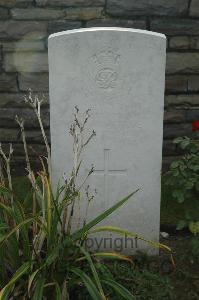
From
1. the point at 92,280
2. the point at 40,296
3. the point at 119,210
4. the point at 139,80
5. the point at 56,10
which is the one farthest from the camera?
the point at 56,10

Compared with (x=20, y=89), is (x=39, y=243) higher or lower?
lower

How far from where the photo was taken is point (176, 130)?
3830 millimetres

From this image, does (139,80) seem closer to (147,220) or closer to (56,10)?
(147,220)

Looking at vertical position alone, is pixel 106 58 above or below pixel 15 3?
below

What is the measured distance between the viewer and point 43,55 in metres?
3.57

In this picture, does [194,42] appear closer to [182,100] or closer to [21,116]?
[182,100]

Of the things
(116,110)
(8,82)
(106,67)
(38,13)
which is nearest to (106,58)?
(106,67)

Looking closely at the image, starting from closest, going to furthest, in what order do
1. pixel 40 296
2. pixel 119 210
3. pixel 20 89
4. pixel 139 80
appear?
pixel 40 296 < pixel 139 80 < pixel 119 210 < pixel 20 89

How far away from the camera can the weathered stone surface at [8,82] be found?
12.1 feet

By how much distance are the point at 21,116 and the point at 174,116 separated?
123 cm

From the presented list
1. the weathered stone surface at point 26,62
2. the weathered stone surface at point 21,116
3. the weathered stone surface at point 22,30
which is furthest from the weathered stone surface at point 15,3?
the weathered stone surface at point 21,116

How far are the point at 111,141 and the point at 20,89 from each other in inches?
50.4

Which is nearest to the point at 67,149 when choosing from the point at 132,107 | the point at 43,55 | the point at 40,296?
the point at 132,107

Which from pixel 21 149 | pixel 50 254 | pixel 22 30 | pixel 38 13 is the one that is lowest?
pixel 50 254
